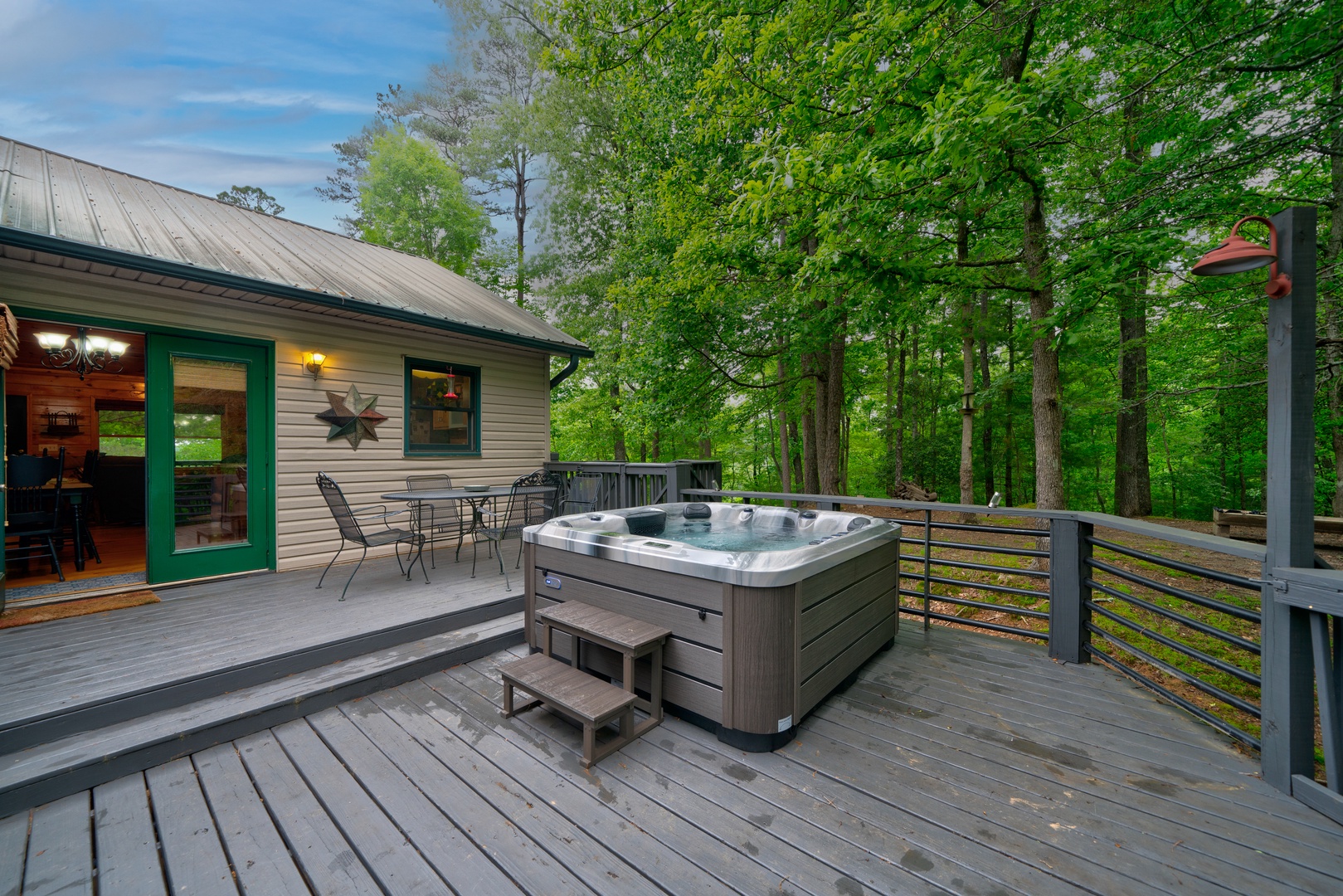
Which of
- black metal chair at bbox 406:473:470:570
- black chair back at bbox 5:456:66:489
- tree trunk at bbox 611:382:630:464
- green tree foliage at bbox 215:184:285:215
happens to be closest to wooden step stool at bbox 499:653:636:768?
black metal chair at bbox 406:473:470:570

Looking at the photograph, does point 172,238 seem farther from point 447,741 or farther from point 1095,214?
point 1095,214

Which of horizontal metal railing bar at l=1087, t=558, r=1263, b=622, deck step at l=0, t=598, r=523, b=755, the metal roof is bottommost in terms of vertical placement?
deck step at l=0, t=598, r=523, b=755

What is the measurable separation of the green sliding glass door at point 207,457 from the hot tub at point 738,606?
9.46 ft

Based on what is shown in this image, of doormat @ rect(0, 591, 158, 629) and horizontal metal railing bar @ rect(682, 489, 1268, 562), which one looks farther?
doormat @ rect(0, 591, 158, 629)

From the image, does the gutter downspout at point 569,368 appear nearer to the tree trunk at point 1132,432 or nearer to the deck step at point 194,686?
the deck step at point 194,686

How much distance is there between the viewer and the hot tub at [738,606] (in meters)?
2.02

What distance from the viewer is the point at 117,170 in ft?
15.0

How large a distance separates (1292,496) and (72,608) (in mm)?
6224

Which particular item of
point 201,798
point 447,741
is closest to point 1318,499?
point 447,741

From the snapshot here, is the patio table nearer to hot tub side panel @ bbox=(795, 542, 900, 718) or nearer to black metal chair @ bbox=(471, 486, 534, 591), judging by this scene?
black metal chair @ bbox=(471, 486, 534, 591)

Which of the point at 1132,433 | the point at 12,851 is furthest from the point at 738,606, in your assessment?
the point at 1132,433

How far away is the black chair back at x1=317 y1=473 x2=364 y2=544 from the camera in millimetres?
3617

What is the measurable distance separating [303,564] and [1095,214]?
7766mm

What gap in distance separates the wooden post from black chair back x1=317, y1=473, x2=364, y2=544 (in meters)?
4.76
